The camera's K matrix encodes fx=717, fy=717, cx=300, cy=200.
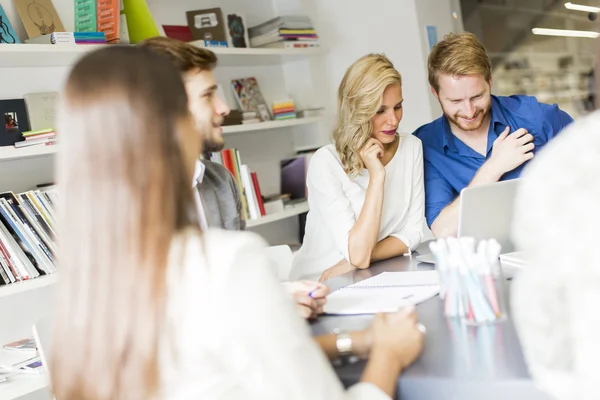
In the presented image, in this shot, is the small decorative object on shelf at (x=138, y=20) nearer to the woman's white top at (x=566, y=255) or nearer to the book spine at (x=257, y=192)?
the book spine at (x=257, y=192)

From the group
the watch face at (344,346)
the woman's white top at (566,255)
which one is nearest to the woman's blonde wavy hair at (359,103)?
the watch face at (344,346)

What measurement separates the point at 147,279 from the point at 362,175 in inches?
65.1

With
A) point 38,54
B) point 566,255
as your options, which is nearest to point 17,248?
point 38,54

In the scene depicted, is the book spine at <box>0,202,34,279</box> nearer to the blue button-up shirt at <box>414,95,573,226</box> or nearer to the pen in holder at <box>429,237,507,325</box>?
the blue button-up shirt at <box>414,95,573,226</box>

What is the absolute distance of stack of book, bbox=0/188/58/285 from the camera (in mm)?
2541

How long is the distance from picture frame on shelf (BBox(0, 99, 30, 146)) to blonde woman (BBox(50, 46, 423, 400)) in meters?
1.85

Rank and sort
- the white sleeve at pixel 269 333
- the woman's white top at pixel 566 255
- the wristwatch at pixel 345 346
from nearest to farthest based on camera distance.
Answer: the woman's white top at pixel 566 255 < the white sleeve at pixel 269 333 < the wristwatch at pixel 345 346

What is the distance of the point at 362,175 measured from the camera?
101 inches

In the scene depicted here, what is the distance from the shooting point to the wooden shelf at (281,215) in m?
3.47

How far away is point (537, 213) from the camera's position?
847mm

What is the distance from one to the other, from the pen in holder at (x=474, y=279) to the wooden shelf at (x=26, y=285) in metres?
1.61

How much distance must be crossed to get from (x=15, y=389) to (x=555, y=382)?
6.56 ft

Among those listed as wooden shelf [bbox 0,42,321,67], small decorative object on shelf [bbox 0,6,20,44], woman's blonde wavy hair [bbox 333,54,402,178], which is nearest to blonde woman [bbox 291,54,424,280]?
woman's blonde wavy hair [bbox 333,54,402,178]

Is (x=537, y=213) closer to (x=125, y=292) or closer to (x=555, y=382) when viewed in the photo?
(x=555, y=382)
